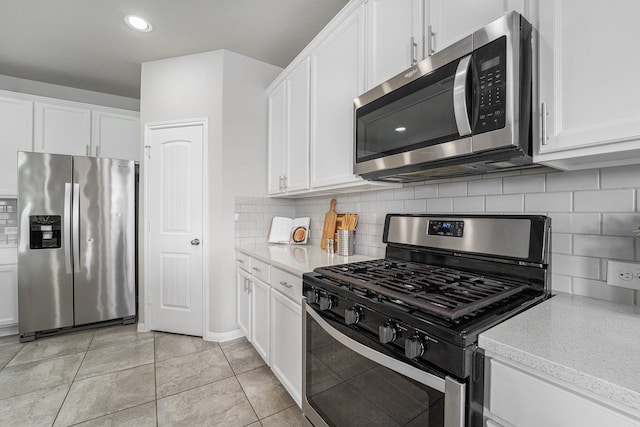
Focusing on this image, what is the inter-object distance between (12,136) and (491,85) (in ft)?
13.3

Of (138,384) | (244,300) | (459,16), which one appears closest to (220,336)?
(244,300)

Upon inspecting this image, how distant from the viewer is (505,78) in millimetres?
893

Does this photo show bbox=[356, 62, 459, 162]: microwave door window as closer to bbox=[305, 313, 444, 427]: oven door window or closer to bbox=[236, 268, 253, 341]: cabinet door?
bbox=[305, 313, 444, 427]: oven door window

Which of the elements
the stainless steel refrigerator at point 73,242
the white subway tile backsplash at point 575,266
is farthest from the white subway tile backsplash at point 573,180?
the stainless steel refrigerator at point 73,242

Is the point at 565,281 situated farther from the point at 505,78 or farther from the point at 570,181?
the point at 505,78

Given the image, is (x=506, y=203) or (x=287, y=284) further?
(x=287, y=284)

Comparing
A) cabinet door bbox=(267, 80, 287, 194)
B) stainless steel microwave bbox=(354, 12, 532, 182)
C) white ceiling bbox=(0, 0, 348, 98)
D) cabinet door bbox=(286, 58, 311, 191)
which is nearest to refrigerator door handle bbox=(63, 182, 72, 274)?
white ceiling bbox=(0, 0, 348, 98)

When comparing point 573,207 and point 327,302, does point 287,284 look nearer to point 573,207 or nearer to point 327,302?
point 327,302

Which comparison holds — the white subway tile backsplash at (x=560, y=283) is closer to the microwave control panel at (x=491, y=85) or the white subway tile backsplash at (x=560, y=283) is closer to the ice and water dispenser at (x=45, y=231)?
the microwave control panel at (x=491, y=85)

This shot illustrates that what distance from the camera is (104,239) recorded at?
9.45 feet

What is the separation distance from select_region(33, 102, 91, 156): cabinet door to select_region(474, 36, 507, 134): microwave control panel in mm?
3765

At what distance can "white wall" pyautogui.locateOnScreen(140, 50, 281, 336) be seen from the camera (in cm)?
267

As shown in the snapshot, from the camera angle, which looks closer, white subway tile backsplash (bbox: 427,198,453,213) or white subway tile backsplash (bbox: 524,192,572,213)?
white subway tile backsplash (bbox: 524,192,572,213)

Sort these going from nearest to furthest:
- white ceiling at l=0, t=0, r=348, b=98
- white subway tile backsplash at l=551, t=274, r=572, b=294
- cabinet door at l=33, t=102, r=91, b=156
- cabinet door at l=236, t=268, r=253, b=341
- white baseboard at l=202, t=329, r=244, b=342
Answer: white subway tile backsplash at l=551, t=274, r=572, b=294
white ceiling at l=0, t=0, r=348, b=98
cabinet door at l=236, t=268, r=253, b=341
white baseboard at l=202, t=329, r=244, b=342
cabinet door at l=33, t=102, r=91, b=156
